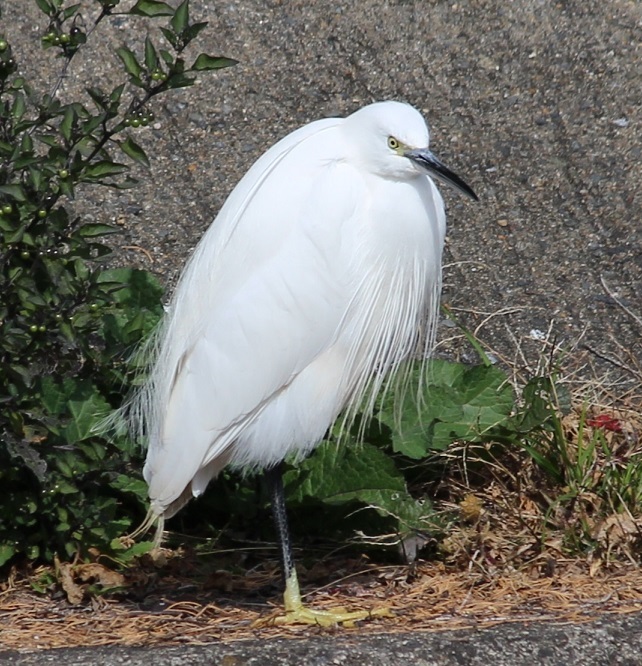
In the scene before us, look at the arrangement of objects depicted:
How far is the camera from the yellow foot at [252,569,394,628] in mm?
2662

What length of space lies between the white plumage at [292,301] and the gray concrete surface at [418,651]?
1.67ft

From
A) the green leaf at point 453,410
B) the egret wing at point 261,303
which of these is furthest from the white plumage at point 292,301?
the green leaf at point 453,410

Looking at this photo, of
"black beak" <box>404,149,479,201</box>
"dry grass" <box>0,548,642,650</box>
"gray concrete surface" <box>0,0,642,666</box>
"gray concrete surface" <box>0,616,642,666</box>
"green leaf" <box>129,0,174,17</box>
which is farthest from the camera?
"gray concrete surface" <box>0,0,642,666</box>

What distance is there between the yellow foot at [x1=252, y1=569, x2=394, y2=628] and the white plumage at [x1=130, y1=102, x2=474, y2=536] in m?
0.33

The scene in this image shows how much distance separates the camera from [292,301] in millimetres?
2691

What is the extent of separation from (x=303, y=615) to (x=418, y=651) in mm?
485

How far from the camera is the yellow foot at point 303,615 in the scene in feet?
8.73

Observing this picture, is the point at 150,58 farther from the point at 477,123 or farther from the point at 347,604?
the point at 477,123

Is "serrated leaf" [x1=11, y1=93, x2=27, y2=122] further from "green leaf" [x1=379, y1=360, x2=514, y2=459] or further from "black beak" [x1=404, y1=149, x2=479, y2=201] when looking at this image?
"green leaf" [x1=379, y1=360, x2=514, y2=459]

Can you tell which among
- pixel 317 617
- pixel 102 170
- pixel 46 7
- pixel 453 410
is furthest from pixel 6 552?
pixel 46 7

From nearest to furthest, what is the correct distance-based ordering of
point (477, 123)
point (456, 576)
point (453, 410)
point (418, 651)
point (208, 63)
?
point (418, 651)
point (208, 63)
point (456, 576)
point (453, 410)
point (477, 123)

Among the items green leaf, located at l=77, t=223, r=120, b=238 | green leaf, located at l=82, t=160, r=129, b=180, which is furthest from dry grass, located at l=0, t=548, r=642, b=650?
green leaf, located at l=82, t=160, r=129, b=180

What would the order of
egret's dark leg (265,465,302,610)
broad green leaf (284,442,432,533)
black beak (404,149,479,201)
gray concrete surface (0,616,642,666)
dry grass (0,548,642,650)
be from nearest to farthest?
gray concrete surface (0,616,642,666) → black beak (404,149,479,201) → dry grass (0,548,642,650) → egret's dark leg (265,465,302,610) → broad green leaf (284,442,432,533)

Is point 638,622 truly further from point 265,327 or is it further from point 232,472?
point 232,472
